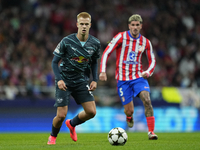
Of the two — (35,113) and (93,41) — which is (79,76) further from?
(35,113)

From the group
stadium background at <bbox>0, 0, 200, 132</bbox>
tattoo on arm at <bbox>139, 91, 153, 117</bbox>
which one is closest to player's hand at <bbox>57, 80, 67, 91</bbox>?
tattoo on arm at <bbox>139, 91, 153, 117</bbox>

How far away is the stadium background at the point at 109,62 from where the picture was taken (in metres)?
12.0

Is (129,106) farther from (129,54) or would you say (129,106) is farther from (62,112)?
(62,112)


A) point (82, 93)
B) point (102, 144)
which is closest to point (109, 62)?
point (82, 93)

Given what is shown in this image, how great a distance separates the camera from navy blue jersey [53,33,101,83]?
6491 millimetres

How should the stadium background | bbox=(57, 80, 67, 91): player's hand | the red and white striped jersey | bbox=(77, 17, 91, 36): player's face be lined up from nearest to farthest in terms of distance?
bbox=(57, 80, 67, 91): player's hand < bbox=(77, 17, 91, 36): player's face < the red and white striped jersey < the stadium background

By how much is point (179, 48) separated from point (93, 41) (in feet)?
37.9

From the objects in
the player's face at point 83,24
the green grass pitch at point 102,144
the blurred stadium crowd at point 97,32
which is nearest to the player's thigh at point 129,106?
the green grass pitch at point 102,144

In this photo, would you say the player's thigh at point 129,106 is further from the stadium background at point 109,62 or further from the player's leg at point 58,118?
the stadium background at point 109,62

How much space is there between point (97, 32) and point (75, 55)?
1079 centimetres

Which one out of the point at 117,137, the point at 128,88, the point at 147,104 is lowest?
the point at 117,137

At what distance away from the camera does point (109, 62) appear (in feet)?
51.6

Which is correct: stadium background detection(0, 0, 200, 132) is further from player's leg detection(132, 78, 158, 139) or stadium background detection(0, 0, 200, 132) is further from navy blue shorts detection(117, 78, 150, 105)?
player's leg detection(132, 78, 158, 139)

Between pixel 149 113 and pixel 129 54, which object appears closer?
pixel 149 113
